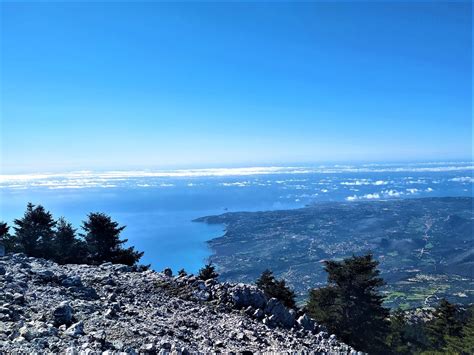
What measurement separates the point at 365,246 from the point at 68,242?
5099 inches

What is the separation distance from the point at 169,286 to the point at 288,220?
6412 inches

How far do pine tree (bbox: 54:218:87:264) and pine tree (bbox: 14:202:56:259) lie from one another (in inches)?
22.6

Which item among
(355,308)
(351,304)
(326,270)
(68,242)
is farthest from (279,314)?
(68,242)

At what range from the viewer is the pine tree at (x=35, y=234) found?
23.7 meters

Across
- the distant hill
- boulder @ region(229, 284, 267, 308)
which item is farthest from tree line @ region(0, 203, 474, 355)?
the distant hill

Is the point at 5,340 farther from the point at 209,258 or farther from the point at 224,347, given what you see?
the point at 209,258

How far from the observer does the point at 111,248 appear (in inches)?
962

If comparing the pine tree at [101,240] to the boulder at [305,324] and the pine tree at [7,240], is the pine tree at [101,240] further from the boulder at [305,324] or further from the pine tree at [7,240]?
the boulder at [305,324]

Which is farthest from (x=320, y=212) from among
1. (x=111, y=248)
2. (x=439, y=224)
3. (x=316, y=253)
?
(x=111, y=248)

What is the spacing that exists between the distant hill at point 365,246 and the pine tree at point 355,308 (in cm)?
6411

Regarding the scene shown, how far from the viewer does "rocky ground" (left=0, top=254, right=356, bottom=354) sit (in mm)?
7773

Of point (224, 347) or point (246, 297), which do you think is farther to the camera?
point (246, 297)

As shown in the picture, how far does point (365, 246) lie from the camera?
13438cm

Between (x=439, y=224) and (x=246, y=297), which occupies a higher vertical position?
(x=246, y=297)
